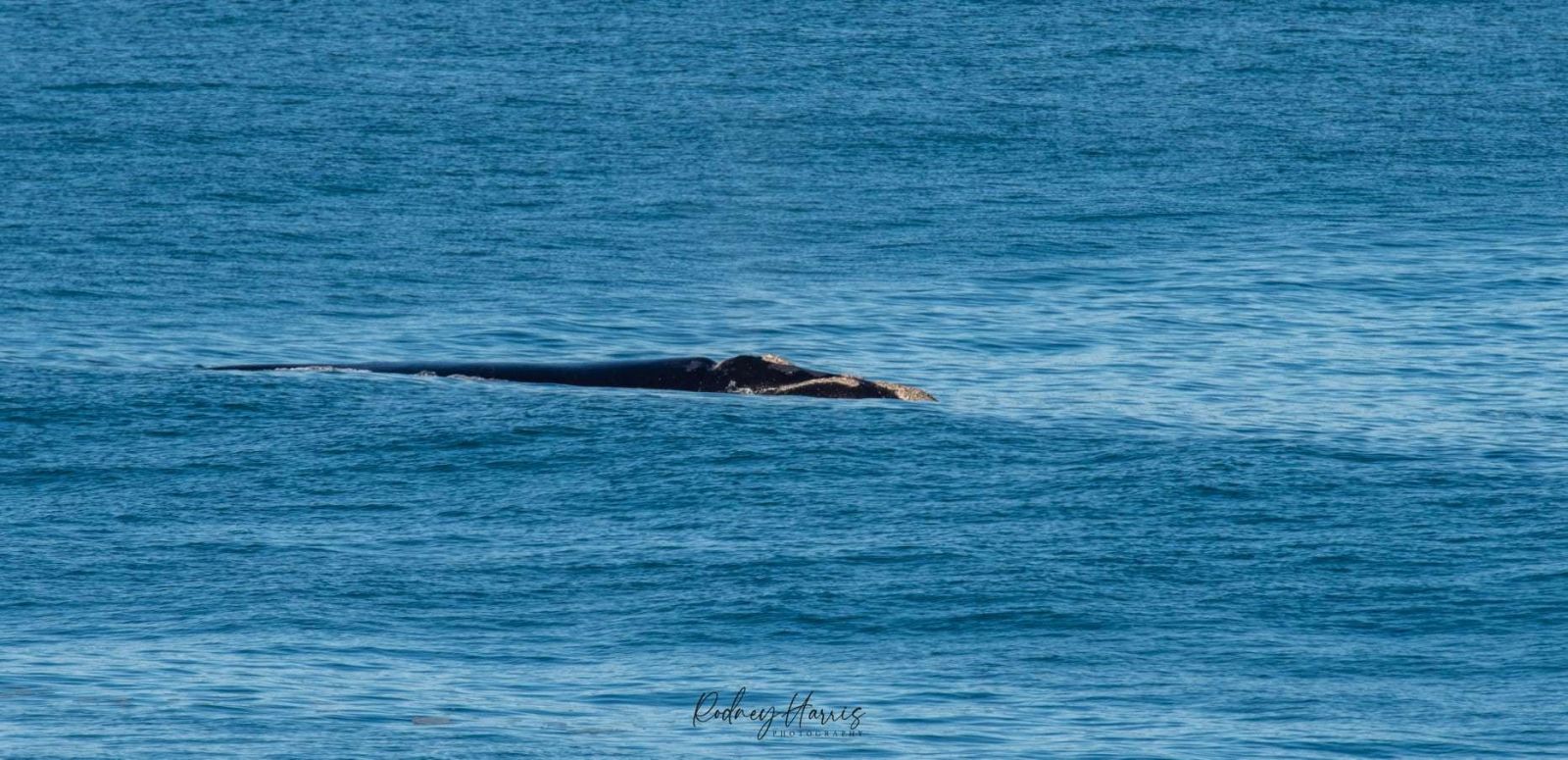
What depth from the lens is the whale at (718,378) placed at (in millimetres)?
27250

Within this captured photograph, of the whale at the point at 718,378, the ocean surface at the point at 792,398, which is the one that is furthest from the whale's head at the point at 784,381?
the ocean surface at the point at 792,398

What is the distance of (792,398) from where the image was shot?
2697 cm

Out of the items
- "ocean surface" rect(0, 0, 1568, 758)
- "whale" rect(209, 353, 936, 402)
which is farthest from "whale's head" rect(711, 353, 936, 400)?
"ocean surface" rect(0, 0, 1568, 758)

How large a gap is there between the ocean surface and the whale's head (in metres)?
0.61

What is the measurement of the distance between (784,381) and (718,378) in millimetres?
767

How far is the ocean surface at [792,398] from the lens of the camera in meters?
16.6

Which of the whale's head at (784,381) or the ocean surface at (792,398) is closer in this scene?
the ocean surface at (792,398)

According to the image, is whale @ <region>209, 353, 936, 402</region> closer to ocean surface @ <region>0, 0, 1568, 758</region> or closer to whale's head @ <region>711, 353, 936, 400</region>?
whale's head @ <region>711, 353, 936, 400</region>

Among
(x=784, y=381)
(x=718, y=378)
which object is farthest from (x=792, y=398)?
(x=718, y=378)

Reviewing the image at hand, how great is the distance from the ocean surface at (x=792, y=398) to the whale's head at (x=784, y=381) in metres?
0.61

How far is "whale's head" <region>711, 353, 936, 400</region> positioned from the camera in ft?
89.2

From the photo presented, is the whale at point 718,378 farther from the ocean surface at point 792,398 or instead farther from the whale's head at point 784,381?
the ocean surface at point 792,398

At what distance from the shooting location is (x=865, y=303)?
37.8 m

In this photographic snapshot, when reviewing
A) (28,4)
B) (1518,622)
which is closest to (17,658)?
(1518,622)
